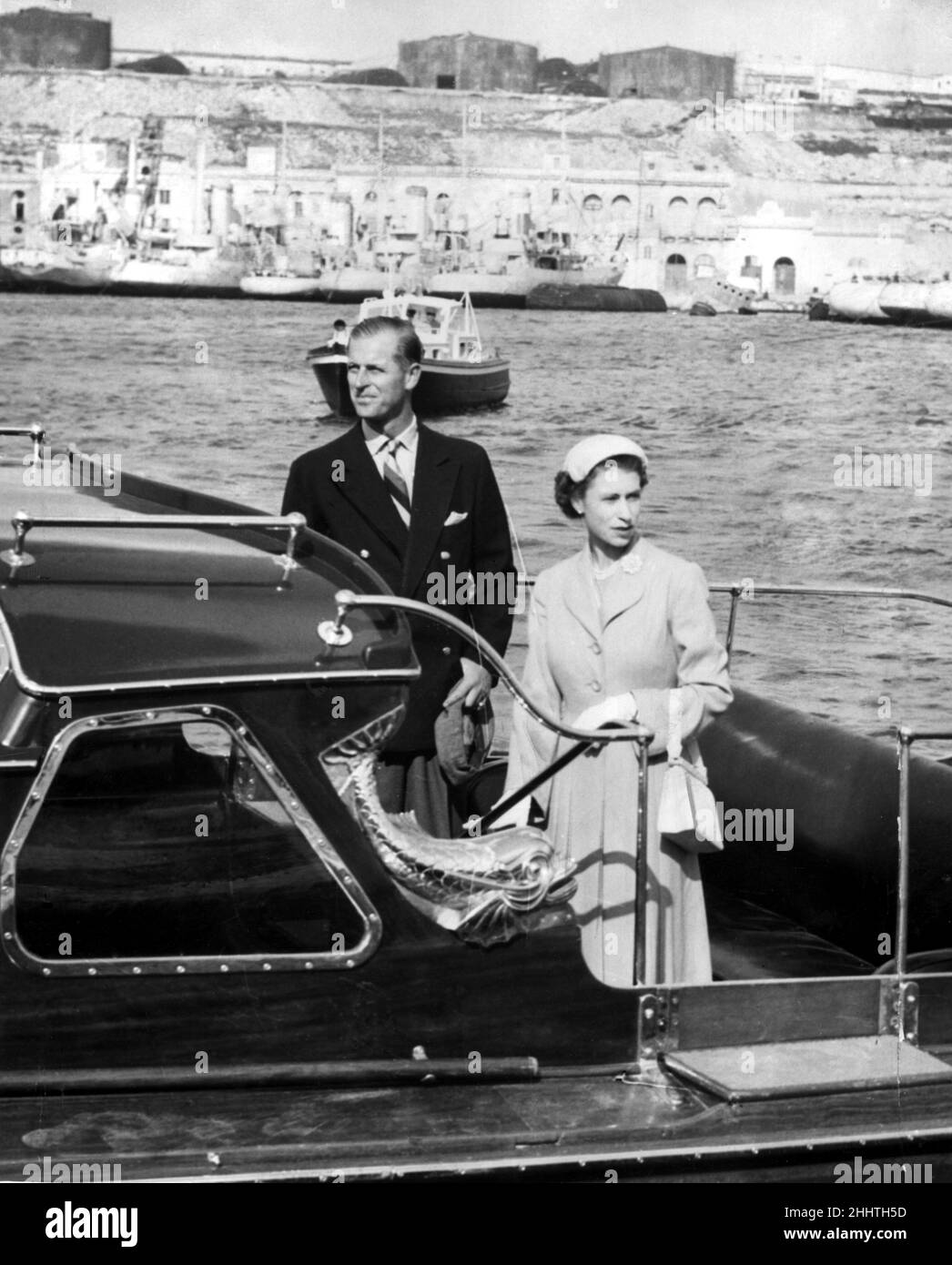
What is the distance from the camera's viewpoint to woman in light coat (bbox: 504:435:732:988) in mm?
3406

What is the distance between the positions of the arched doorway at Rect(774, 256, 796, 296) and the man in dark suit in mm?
23732

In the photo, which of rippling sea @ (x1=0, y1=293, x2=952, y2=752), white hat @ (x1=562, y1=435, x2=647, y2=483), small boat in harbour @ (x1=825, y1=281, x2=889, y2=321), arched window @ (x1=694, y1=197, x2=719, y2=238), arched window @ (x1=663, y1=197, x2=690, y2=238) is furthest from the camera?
arched window @ (x1=694, y1=197, x2=719, y2=238)

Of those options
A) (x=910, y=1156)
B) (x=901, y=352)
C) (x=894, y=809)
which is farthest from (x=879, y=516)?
(x=910, y=1156)

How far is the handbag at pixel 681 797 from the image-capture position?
3373mm

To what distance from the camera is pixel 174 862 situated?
2.97 m

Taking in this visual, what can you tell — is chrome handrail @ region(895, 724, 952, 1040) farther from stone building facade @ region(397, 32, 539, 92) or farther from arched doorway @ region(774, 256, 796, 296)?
arched doorway @ region(774, 256, 796, 296)

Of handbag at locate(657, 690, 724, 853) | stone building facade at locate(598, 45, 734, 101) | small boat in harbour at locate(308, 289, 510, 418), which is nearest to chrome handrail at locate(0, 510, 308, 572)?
handbag at locate(657, 690, 724, 853)

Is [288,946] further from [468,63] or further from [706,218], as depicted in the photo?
[706,218]

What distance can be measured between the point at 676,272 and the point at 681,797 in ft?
87.0

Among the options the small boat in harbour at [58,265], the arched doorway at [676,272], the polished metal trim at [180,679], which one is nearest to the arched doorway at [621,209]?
the arched doorway at [676,272]

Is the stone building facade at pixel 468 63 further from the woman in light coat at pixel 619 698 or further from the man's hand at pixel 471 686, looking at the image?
the woman in light coat at pixel 619 698

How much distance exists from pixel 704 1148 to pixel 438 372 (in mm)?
19250

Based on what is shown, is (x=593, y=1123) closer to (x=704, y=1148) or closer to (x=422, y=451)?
(x=704, y=1148)
